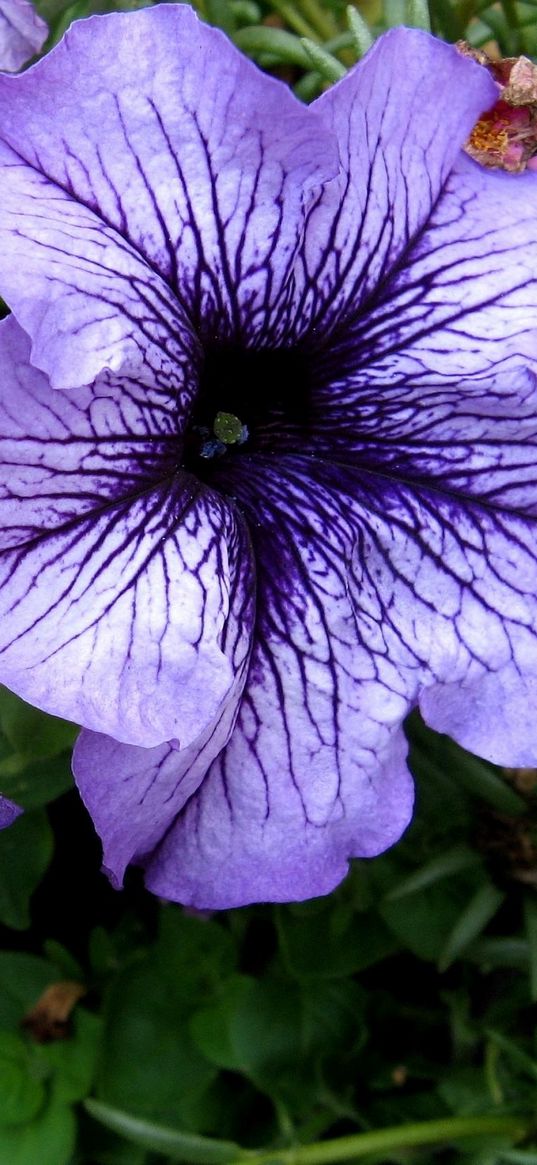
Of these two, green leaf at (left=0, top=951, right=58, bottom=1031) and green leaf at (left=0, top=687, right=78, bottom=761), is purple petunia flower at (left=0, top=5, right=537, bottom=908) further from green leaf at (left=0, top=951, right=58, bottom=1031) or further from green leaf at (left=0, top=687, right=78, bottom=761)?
green leaf at (left=0, top=951, right=58, bottom=1031)

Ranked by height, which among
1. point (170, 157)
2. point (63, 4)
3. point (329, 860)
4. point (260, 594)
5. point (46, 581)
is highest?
point (63, 4)

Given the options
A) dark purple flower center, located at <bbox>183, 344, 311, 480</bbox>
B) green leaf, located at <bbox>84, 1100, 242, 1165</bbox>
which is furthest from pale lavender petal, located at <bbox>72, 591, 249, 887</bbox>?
green leaf, located at <bbox>84, 1100, 242, 1165</bbox>

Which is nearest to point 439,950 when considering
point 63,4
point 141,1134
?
point 141,1134

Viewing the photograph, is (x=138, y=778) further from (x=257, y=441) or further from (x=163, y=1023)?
(x=163, y=1023)

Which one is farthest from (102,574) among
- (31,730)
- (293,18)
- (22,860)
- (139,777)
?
Result: (293,18)

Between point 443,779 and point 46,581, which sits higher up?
point 46,581

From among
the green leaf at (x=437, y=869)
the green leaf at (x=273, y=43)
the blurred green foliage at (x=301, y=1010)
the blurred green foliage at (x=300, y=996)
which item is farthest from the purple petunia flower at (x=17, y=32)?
the green leaf at (x=437, y=869)

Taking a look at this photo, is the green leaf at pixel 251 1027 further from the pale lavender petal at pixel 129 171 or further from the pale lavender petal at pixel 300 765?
the pale lavender petal at pixel 129 171

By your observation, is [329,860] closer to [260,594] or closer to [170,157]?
[260,594]
